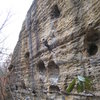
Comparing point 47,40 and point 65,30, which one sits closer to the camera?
point 65,30

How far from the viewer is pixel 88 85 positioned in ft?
11.7

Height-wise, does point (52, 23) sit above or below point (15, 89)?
above

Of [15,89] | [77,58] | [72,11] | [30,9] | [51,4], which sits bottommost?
[15,89]

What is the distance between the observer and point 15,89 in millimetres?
11109

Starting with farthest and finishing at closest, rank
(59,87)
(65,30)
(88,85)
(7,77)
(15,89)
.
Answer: (7,77), (15,89), (59,87), (65,30), (88,85)

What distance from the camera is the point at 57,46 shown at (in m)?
6.12

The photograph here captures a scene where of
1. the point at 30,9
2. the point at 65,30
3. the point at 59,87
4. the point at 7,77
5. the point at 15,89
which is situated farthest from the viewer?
the point at 7,77

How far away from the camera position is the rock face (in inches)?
192

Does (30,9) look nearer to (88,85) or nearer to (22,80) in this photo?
(22,80)

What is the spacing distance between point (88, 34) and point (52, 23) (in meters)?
1.76

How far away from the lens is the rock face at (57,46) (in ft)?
16.0

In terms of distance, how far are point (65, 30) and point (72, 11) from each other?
563 mm

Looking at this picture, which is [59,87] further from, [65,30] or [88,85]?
[88,85]

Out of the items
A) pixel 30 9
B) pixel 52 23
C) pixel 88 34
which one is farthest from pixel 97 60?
pixel 30 9
